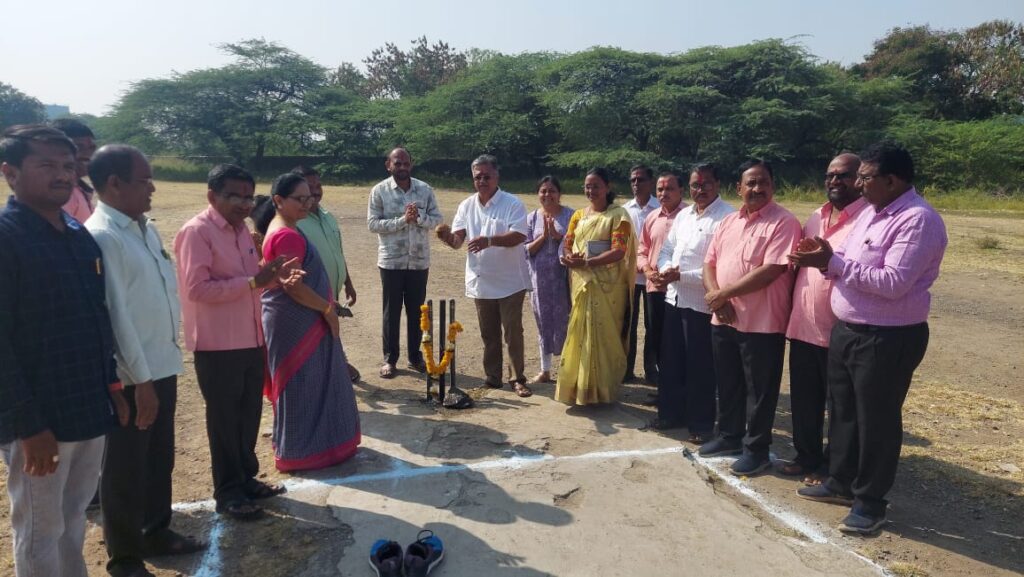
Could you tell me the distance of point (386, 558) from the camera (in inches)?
123

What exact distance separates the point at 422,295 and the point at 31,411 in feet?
13.3

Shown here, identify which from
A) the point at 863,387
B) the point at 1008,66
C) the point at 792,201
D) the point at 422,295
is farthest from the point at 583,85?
the point at 863,387

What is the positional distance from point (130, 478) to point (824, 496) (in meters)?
3.62

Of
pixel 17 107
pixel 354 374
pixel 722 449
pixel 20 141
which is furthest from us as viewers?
pixel 17 107

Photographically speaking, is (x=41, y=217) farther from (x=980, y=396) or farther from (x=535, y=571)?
(x=980, y=396)

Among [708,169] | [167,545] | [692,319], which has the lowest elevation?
[167,545]

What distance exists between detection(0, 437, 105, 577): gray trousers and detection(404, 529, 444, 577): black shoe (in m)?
1.33

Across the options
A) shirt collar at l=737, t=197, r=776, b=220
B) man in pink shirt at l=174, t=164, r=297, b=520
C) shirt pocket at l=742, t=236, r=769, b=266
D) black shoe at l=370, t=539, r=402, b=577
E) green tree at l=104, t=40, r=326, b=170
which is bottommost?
black shoe at l=370, t=539, r=402, b=577

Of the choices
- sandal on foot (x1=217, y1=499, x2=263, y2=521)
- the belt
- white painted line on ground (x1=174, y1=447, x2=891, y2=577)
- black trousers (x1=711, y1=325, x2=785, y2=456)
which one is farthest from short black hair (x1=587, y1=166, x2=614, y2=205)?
sandal on foot (x1=217, y1=499, x2=263, y2=521)

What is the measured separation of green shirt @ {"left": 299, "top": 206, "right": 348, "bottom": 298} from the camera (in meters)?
5.35

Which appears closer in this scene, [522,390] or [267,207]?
[267,207]

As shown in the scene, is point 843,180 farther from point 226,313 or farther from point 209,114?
point 209,114

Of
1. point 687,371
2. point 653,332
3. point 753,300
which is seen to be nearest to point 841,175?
point 753,300

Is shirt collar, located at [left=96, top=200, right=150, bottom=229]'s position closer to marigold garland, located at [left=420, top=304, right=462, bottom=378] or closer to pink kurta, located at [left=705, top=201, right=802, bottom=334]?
marigold garland, located at [left=420, top=304, right=462, bottom=378]
